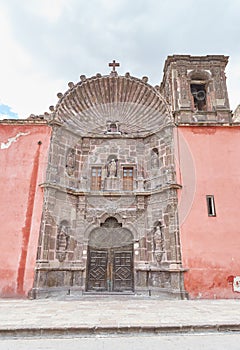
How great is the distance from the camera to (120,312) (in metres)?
5.47

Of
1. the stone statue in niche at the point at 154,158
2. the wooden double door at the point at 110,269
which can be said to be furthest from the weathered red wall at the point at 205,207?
the wooden double door at the point at 110,269

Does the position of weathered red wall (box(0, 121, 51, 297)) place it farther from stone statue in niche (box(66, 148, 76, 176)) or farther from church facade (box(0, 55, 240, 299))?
stone statue in niche (box(66, 148, 76, 176))

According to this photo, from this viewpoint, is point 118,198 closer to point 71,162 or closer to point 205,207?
point 71,162

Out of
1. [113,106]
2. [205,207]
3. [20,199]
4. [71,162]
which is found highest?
[113,106]

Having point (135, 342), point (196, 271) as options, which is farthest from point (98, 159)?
point (135, 342)

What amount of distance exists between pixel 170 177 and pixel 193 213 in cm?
152

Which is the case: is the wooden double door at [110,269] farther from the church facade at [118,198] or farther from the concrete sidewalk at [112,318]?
the concrete sidewalk at [112,318]

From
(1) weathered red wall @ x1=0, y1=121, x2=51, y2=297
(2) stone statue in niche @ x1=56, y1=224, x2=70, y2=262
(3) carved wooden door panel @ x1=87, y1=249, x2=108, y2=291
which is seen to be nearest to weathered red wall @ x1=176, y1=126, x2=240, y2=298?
(3) carved wooden door panel @ x1=87, y1=249, x2=108, y2=291

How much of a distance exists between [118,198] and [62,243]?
107 inches

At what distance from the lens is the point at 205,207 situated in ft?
27.0

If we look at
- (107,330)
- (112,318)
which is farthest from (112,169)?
(107,330)

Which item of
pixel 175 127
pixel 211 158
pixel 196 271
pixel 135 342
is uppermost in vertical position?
pixel 175 127

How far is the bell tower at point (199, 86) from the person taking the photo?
12727mm

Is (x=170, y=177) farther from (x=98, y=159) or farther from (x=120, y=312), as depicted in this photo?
(x=120, y=312)
